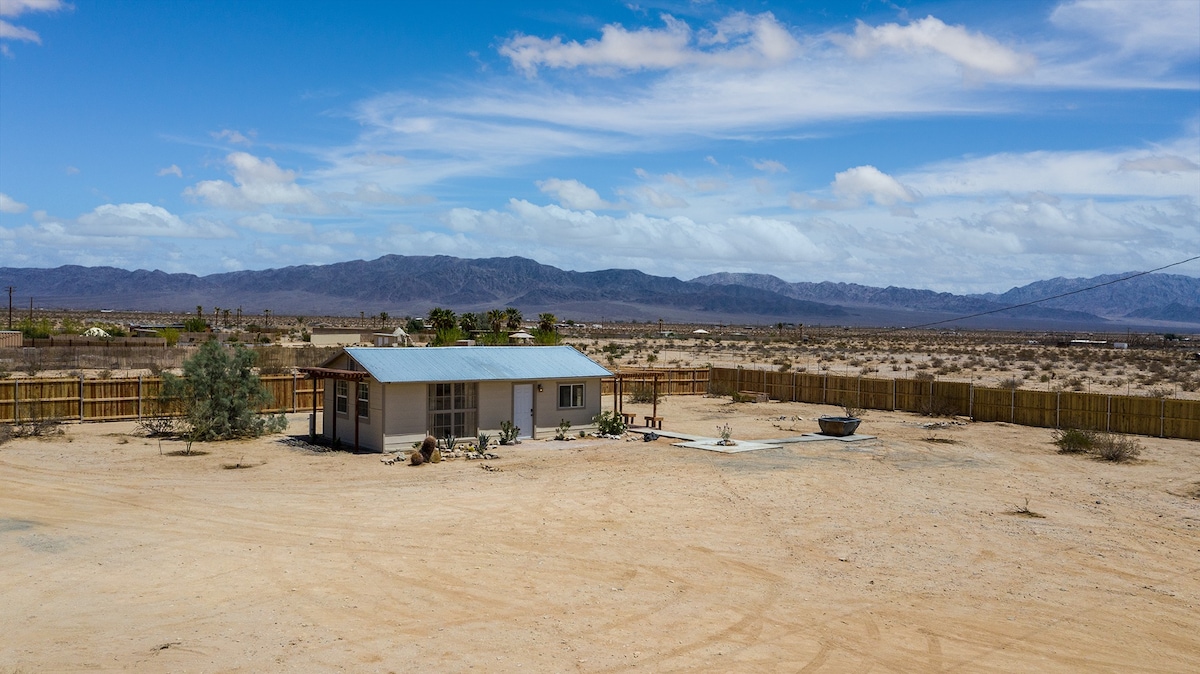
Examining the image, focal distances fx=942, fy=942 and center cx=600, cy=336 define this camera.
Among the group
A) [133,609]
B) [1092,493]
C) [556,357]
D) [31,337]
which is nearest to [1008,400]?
[1092,493]

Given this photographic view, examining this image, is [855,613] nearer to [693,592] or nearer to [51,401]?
[693,592]

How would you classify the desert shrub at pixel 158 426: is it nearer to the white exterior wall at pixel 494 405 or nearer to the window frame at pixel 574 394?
the white exterior wall at pixel 494 405

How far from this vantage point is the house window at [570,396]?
31.8 metres

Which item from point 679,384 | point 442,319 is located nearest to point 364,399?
point 679,384

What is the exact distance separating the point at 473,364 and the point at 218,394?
815 cm

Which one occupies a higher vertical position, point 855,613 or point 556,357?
point 556,357

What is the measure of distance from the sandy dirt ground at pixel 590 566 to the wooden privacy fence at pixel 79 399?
5.16 meters

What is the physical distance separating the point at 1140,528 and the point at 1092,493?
392cm

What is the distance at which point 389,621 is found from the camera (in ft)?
40.5

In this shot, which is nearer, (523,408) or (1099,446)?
(1099,446)

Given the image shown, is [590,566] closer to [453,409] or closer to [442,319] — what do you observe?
[453,409]

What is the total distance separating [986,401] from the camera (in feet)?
124

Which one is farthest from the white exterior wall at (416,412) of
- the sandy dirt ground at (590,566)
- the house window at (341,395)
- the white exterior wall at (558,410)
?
the sandy dirt ground at (590,566)

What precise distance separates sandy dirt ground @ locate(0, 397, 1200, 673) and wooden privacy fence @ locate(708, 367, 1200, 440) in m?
6.67
